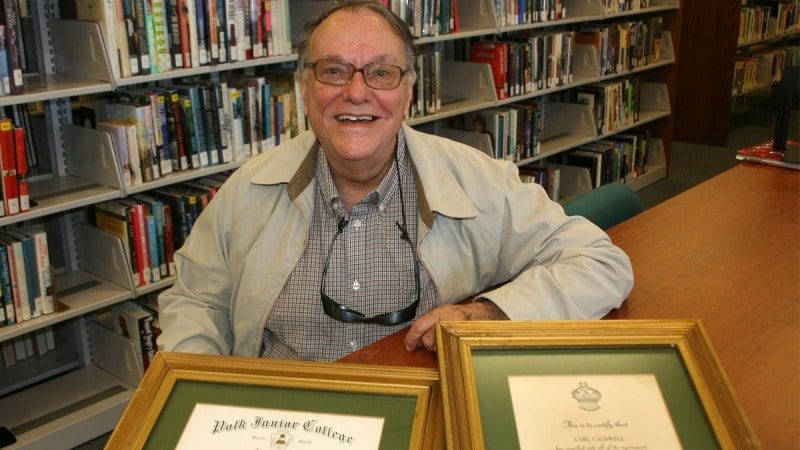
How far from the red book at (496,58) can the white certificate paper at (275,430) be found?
3184 millimetres

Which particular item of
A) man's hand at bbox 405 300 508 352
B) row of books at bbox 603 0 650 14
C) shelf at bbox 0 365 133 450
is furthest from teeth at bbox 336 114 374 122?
row of books at bbox 603 0 650 14

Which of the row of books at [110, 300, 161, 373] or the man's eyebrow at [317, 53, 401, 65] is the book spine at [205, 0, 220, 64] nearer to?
the row of books at [110, 300, 161, 373]

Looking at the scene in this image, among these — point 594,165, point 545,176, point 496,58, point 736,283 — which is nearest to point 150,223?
point 736,283

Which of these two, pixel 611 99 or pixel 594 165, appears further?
pixel 611 99

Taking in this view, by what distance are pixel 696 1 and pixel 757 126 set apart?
1.63m

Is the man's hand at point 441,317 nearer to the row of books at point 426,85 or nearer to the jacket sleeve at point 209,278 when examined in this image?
the jacket sleeve at point 209,278

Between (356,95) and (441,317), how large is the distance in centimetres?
48

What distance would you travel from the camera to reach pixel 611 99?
479cm

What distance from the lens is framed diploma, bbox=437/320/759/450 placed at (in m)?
0.80

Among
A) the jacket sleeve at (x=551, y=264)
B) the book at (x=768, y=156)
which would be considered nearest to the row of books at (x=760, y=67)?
the book at (x=768, y=156)

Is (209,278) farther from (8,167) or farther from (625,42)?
(625,42)

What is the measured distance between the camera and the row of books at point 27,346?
277 cm

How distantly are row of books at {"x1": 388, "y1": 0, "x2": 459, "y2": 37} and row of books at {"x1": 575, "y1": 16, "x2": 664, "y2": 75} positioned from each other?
1.35 meters

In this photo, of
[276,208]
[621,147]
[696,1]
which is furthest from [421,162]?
[696,1]
